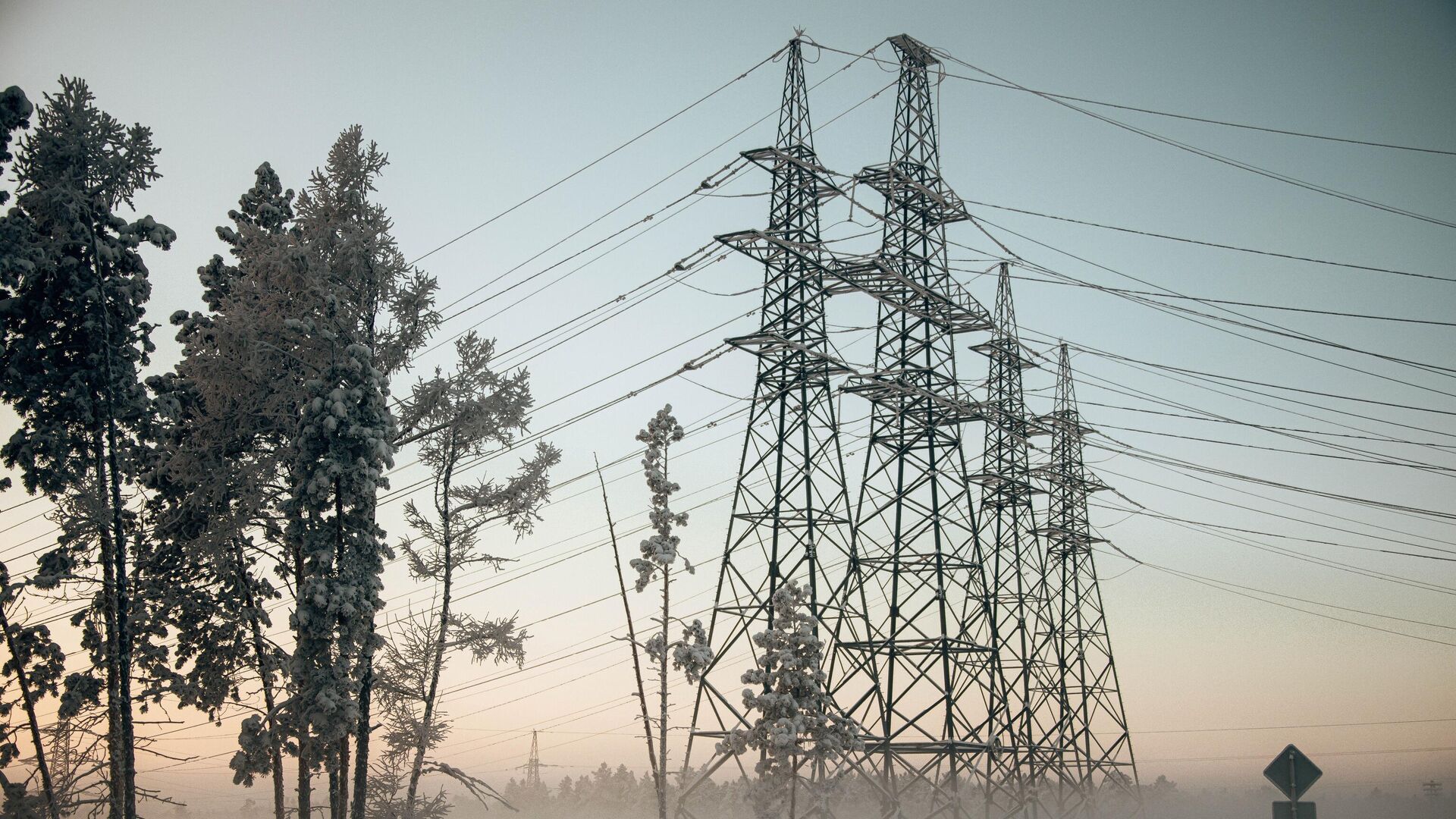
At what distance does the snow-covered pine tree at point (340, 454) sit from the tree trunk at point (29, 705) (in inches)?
255

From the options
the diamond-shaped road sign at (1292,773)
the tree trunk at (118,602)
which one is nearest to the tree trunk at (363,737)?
the tree trunk at (118,602)

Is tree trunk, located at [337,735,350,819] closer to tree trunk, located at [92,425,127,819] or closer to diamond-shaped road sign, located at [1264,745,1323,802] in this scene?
tree trunk, located at [92,425,127,819]

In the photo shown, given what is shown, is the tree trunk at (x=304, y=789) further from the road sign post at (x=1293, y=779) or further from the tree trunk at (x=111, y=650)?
the road sign post at (x=1293, y=779)

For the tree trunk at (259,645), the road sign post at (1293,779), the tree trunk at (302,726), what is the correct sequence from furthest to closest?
1. the tree trunk at (259,645)
2. the tree trunk at (302,726)
3. the road sign post at (1293,779)

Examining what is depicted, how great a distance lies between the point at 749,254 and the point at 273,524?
1489 centimetres

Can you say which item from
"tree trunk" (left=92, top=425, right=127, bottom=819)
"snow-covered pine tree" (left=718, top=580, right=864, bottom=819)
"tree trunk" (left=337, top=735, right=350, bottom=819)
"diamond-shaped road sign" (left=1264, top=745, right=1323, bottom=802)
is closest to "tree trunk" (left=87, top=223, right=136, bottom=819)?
"tree trunk" (left=92, top=425, right=127, bottom=819)

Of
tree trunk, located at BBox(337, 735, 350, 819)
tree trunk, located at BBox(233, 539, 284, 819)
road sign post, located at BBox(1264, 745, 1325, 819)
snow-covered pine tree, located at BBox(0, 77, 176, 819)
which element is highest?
snow-covered pine tree, located at BBox(0, 77, 176, 819)

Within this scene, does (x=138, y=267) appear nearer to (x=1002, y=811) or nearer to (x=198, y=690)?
(x=198, y=690)

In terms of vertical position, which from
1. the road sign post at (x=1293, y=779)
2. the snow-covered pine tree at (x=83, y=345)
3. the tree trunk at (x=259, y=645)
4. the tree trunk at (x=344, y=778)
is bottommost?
the road sign post at (x=1293, y=779)

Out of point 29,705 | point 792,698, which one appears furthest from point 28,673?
point 792,698

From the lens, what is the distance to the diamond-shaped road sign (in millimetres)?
16250

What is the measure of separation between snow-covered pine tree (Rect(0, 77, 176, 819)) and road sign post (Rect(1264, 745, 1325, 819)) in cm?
2466

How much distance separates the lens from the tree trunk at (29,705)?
29.7 meters

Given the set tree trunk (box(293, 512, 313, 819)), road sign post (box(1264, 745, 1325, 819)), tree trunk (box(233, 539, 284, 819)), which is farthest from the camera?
tree trunk (box(233, 539, 284, 819))
